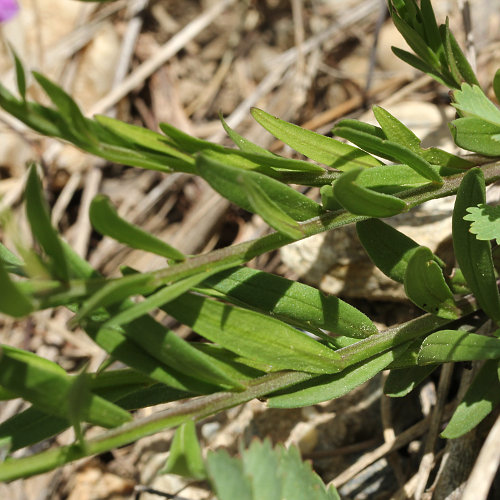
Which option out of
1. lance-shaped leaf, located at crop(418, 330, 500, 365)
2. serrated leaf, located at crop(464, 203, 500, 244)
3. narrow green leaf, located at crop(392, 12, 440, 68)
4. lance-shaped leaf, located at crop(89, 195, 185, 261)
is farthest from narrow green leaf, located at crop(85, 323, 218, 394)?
narrow green leaf, located at crop(392, 12, 440, 68)

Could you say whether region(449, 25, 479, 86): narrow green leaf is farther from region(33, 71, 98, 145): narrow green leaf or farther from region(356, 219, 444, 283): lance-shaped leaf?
region(33, 71, 98, 145): narrow green leaf

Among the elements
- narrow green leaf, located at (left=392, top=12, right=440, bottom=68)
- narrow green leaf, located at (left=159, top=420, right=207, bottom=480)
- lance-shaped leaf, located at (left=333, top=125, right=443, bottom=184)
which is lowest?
narrow green leaf, located at (left=159, top=420, right=207, bottom=480)

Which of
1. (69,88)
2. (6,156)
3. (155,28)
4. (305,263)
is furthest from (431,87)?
(6,156)

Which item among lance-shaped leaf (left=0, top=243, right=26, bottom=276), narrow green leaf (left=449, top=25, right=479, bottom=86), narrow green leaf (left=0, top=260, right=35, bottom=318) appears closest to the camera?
narrow green leaf (left=0, top=260, right=35, bottom=318)

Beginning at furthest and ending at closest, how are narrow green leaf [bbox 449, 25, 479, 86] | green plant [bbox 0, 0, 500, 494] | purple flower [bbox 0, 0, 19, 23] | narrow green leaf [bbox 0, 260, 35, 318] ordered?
1. purple flower [bbox 0, 0, 19, 23]
2. narrow green leaf [bbox 449, 25, 479, 86]
3. green plant [bbox 0, 0, 500, 494]
4. narrow green leaf [bbox 0, 260, 35, 318]

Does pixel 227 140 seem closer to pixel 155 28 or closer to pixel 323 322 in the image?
pixel 155 28

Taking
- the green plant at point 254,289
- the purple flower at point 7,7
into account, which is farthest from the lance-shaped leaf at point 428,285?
the purple flower at point 7,7
